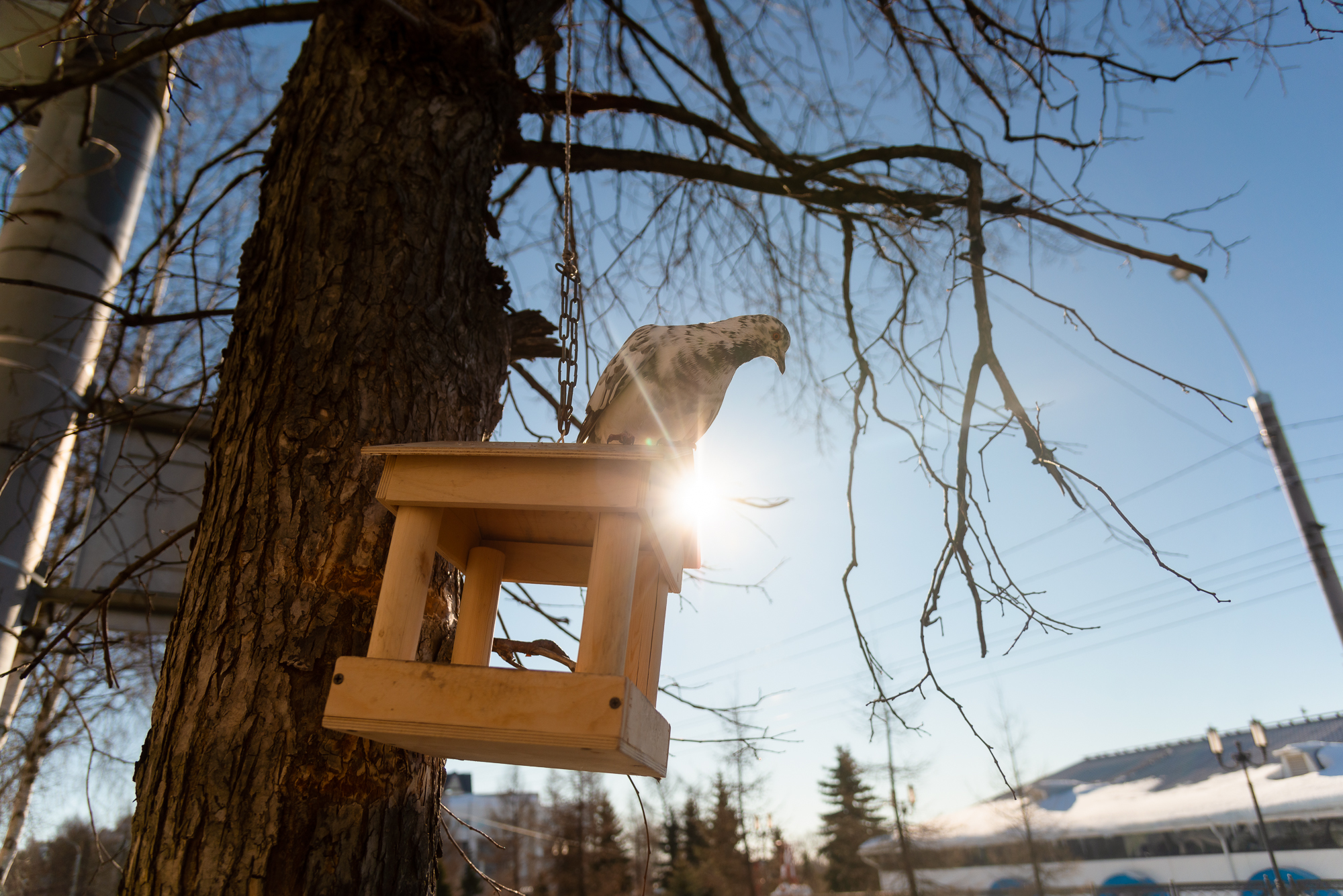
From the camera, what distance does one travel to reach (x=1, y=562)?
7.86ft

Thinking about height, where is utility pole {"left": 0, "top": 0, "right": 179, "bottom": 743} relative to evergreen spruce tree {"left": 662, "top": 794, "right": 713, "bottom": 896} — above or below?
above

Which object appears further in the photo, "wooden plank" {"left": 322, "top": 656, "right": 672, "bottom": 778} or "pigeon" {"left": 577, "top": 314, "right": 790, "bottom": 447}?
"pigeon" {"left": 577, "top": 314, "right": 790, "bottom": 447}

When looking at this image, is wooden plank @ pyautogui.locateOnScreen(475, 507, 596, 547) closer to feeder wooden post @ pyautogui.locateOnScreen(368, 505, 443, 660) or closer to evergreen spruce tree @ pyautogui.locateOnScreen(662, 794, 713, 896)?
feeder wooden post @ pyautogui.locateOnScreen(368, 505, 443, 660)

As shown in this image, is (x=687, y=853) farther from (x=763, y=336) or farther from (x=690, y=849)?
(x=763, y=336)

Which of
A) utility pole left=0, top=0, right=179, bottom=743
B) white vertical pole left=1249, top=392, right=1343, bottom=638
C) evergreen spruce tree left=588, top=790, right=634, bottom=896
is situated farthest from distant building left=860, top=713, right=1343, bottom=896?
utility pole left=0, top=0, right=179, bottom=743

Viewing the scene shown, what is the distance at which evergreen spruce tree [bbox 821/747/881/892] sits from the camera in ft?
61.7

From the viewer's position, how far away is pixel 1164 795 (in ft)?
57.1

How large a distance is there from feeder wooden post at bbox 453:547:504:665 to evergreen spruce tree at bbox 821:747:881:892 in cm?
1942

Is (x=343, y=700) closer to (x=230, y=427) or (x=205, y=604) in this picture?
(x=205, y=604)

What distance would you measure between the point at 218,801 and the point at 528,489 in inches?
29.1

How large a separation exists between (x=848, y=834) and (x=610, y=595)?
2084 centimetres

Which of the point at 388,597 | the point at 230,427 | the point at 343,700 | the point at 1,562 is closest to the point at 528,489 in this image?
the point at 388,597

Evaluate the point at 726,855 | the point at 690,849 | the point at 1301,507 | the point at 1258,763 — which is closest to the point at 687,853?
the point at 690,849

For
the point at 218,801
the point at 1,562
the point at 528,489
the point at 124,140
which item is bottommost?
the point at 218,801
